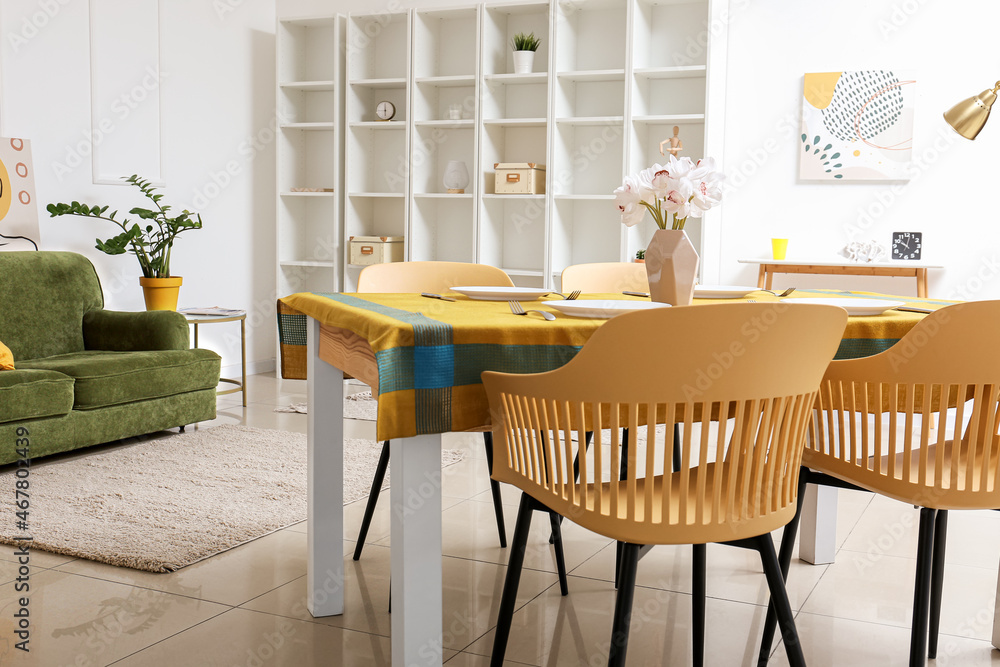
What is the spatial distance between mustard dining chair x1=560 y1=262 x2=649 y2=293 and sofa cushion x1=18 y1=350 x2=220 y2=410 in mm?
2029

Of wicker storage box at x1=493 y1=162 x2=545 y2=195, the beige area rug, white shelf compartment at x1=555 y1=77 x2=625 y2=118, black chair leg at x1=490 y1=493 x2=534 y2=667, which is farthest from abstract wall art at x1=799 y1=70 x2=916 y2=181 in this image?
black chair leg at x1=490 y1=493 x2=534 y2=667

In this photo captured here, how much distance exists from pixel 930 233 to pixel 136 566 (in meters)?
4.50

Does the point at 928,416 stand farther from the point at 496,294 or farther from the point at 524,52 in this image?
the point at 524,52

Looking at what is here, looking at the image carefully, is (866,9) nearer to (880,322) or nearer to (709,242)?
(709,242)

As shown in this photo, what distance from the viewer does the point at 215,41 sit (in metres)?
5.60

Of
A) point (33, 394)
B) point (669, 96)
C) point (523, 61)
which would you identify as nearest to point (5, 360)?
point (33, 394)

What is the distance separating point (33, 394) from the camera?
3.42 meters

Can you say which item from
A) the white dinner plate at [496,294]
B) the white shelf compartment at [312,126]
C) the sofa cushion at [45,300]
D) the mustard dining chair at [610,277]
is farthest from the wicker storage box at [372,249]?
the white dinner plate at [496,294]

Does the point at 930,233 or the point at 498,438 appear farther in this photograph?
the point at 930,233

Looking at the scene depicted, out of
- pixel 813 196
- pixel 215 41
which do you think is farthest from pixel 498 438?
pixel 215 41

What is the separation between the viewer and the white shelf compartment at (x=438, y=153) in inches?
229

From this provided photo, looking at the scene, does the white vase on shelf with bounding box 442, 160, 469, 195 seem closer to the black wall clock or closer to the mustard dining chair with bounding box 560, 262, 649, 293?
the black wall clock

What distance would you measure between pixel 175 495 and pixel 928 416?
247cm

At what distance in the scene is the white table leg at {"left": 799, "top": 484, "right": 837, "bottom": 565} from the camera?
2.54 meters
